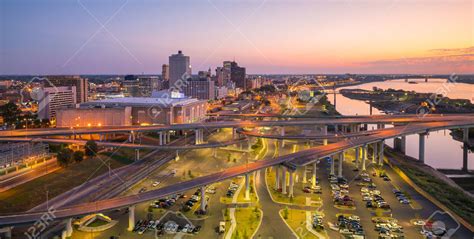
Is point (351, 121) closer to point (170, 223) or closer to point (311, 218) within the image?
point (311, 218)

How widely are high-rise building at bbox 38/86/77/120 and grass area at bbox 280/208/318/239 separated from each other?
18.1 m

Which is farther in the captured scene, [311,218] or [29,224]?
[311,218]

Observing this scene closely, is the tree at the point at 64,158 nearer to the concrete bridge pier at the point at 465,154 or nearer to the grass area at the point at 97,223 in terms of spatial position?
the grass area at the point at 97,223

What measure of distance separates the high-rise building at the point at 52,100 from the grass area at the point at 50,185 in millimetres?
11505

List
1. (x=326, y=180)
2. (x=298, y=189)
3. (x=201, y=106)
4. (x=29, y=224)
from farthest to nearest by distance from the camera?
(x=201, y=106), (x=326, y=180), (x=298, y=189), (x=29, y=224)

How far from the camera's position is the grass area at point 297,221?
27.0ft

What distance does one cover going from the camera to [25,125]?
2009 centimetres

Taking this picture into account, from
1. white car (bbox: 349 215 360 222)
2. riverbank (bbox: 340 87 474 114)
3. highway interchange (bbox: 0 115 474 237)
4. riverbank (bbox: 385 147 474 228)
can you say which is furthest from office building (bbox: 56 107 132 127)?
riverbank (bbox: 340 87 474 114)

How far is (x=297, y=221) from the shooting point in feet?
29.3

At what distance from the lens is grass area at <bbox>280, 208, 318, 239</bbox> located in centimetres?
823

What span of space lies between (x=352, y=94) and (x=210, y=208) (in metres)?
59.2

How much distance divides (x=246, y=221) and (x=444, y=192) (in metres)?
6.98

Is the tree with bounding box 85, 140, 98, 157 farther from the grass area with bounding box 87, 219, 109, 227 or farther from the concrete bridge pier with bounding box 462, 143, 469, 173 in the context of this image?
the concrete bridge pier with bounding box 462, 143, 469, 173

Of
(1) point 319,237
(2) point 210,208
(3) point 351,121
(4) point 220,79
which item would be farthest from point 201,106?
(4) point 220,79
